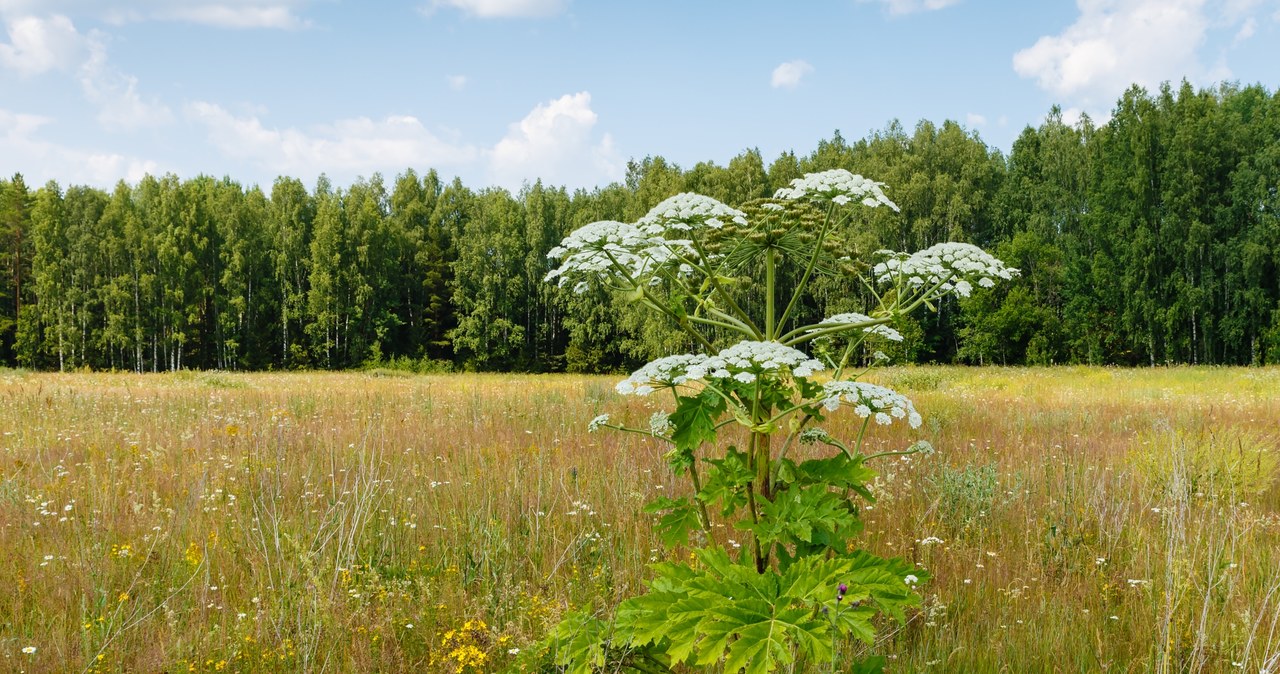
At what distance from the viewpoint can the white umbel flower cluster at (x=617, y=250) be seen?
2.68 meters

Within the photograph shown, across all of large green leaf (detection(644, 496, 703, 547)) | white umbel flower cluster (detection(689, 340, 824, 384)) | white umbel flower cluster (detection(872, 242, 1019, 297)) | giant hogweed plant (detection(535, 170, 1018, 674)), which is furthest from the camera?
white umbel flower cluster (detection(872, 242, 1019, 297))

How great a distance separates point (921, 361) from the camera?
4450cm

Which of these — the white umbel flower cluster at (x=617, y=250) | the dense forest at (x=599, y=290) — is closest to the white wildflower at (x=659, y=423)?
the white umbel flower cluster at (x=617, y=250)

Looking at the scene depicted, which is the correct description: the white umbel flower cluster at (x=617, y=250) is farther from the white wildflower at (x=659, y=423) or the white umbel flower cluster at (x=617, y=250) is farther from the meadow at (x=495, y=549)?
the meadow at (x=495, y=549)

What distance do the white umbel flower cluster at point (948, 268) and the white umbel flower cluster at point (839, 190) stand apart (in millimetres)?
332

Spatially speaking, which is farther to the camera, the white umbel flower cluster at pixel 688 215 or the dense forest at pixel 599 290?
the dense forest at pixel 599 290

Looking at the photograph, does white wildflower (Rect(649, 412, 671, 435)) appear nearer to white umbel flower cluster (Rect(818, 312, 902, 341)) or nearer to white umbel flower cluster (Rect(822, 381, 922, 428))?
white umbel flower cluster (Rect(822, 381, 922, 428))

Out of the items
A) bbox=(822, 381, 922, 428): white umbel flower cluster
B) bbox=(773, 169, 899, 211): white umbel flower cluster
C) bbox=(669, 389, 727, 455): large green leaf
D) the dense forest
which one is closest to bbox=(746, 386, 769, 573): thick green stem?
bbox=(669, 389, 727, 455): large green leaf

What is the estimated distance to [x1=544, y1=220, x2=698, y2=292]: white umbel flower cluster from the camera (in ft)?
8.78

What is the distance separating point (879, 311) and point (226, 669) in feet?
10.00

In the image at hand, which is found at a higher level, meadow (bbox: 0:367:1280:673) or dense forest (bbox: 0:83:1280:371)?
dense forest (bbox: 0:83:1280:371)

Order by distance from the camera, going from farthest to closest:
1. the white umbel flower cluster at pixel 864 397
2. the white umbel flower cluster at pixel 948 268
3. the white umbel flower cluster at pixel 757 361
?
the white umbel flower cluster at pixel 948 268 → the white umbel flower cluster at pixel 864 397 → the white umbel flower cluster at pixel 757 361

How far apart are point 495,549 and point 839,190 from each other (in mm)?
2655

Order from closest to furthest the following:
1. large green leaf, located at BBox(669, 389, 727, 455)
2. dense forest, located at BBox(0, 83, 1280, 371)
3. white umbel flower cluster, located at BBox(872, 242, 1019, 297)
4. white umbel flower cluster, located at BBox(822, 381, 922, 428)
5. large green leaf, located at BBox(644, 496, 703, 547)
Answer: white umbel flower cluster, located at BBox(822, 381, 922, 428)
large green leaf, located at BBox(669, 389, 727, 455)
large green leaf, located at BBox(644, 496, 703, 547)
white umbel flower cluster, located at BBox(872, 242, 1019, 297)
dense forest, located at BBox(0, 83, 1280, 371)
